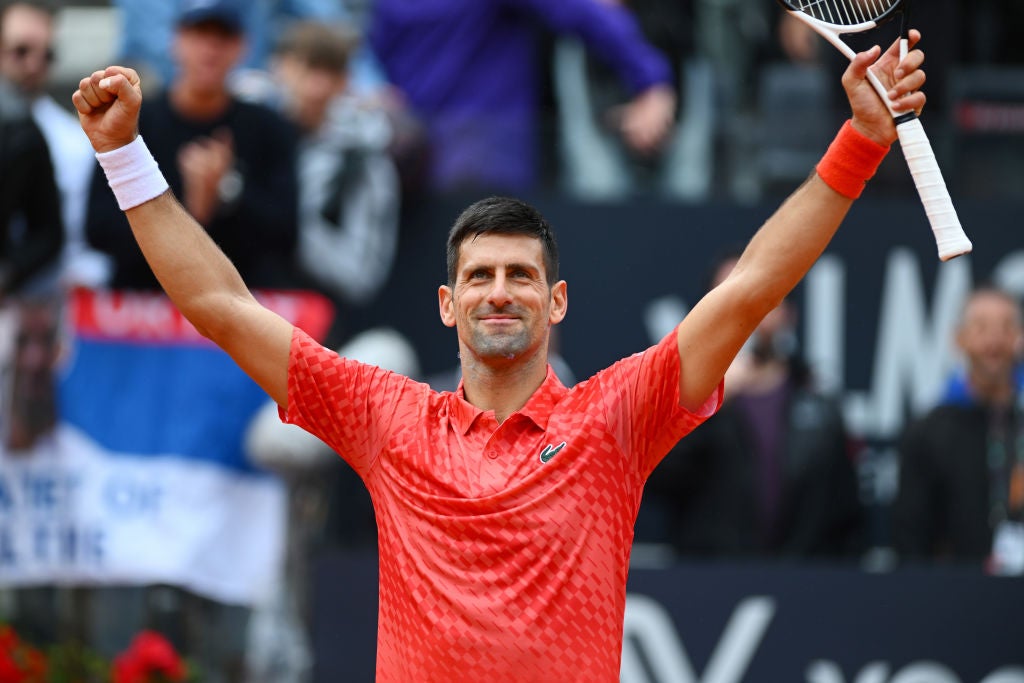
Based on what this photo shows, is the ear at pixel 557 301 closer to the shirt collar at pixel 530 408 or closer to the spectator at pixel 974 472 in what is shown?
the shirt collar at pixel 530 408

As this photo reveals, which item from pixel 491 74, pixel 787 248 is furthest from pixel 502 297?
pixel 491 74

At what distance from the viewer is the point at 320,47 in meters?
8.23

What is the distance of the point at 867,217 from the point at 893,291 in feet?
1.36

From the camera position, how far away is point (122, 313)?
7.98m

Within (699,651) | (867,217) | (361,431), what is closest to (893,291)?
(867,217)

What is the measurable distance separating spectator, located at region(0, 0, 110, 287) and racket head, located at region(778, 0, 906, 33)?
4.36 meters

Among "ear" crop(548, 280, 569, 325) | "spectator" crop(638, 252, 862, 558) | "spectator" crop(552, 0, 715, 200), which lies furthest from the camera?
"spectator" crop(552, 0, 715, 200)

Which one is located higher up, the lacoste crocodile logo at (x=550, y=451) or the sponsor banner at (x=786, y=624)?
the lacoste crocodile logo at (x=550, y=451)

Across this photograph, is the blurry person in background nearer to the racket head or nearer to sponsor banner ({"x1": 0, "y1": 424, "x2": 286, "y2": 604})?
sponsor banner ({"x1": 0, "y1": 424, "x2": 286, "y2": 604})

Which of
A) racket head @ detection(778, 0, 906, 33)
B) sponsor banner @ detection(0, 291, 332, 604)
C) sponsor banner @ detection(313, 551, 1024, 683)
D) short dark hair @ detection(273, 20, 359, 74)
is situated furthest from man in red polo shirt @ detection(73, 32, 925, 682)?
short dark hair @ detection(273, 20, 359, 74)

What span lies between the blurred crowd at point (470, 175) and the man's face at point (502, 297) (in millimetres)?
3423

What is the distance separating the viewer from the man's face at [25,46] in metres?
8.09

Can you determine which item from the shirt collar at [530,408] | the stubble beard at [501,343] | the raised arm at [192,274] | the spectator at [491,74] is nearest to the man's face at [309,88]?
the spectator at [491,74]

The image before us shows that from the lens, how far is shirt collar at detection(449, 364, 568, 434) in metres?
4.53
